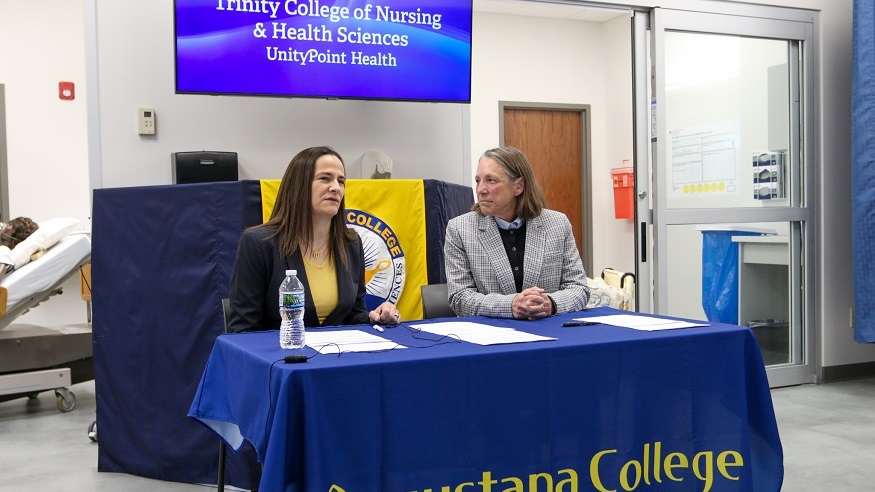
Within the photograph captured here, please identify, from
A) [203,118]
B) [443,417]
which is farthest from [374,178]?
[443,417]

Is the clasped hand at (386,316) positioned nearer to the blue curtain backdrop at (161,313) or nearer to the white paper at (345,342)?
the white paper at (345,342)

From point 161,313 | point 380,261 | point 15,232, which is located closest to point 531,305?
point 380,261

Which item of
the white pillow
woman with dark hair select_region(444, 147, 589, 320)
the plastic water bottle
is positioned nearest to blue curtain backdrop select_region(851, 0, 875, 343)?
woman with dark hair select_region(444, 147, 589, 320)

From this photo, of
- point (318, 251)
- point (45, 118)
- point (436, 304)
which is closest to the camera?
point (318, 251)

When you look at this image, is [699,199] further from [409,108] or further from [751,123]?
[409,108]

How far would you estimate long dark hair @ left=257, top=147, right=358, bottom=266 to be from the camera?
2.70 meters

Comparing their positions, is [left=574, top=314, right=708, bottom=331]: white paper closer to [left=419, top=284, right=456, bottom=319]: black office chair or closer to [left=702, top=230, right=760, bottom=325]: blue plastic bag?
[left=419, top=284, right=456, bottom=319]: black office chair

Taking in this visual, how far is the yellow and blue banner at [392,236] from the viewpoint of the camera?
11.8 feet

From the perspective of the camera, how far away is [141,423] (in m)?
3.51

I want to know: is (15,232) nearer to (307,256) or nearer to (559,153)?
(307,256)

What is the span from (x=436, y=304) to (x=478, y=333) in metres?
0.75

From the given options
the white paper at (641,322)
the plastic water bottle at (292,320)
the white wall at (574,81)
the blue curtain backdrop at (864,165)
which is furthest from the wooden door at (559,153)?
the plastic water bottle at (292,320)

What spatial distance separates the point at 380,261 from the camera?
3643mm

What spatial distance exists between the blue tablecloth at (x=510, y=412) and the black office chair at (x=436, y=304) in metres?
0.60
